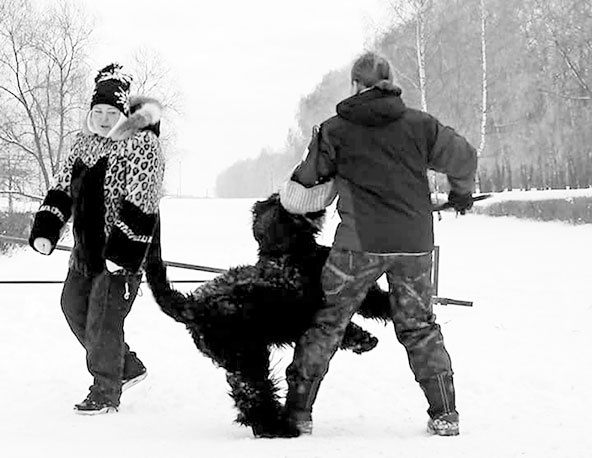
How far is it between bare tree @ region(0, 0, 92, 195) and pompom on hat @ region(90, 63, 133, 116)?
20.3 meters

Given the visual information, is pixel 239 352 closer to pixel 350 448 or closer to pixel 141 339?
pixel 350 448

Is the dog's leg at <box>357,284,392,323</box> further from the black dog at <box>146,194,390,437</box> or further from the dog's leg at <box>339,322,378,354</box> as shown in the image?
the dog's leg at <box>339,322,378,354</box>

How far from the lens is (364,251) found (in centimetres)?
361

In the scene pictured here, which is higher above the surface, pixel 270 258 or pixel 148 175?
pixel 148 175

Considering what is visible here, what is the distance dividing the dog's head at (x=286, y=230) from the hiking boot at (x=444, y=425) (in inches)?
37.7

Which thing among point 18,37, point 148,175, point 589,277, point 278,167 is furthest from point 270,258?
point 278,167

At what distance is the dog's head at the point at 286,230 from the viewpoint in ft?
12.6

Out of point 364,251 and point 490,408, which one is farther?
point 490,408

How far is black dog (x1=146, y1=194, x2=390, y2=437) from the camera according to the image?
3641 millimetres

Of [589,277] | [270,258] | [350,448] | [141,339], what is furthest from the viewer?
[589,277]

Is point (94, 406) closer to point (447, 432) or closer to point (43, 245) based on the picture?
point (43, 245)

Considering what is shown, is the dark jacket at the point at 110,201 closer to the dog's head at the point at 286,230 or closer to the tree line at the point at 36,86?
the dog's head at the point at 286,230

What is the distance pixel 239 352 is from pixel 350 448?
720 mm

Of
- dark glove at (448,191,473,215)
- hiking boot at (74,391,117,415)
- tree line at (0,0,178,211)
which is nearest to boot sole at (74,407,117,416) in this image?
hiking boot at (74,391,117,415)
